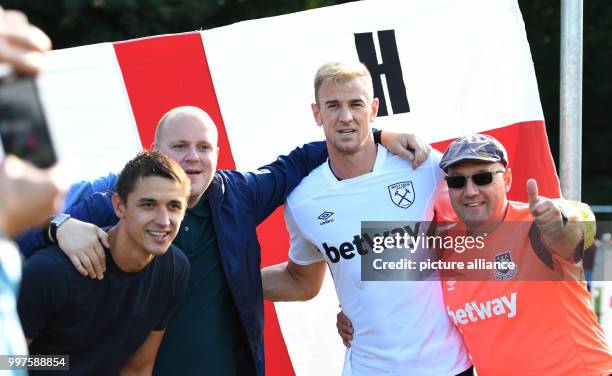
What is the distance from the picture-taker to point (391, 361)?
3.28 meters

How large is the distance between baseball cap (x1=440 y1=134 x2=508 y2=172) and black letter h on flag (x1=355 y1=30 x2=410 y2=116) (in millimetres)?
898

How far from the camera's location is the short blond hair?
3.38 m

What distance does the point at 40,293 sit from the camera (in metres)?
2.82

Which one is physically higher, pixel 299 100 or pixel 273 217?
pixel 299 100

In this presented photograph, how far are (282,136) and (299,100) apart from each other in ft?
0.62

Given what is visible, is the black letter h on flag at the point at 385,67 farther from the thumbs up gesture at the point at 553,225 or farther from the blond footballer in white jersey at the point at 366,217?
the thumbs up gesture at the point at 553,225

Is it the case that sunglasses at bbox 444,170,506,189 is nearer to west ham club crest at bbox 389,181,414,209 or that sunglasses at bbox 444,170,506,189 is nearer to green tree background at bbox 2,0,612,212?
west ham club crest at bbox 389,181,414,209

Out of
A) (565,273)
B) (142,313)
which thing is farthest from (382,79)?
(142,313)

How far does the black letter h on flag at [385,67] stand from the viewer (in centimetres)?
411

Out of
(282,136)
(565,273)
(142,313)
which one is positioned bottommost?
(565,273)

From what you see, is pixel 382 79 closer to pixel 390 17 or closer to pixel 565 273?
pixel 390 17

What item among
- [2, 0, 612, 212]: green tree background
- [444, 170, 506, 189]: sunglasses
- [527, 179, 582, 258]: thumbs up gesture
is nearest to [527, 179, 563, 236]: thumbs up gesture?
[527, 179, 582, 258]: thumbs up gesture

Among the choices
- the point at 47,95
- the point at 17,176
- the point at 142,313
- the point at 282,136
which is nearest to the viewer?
the point at 17,176

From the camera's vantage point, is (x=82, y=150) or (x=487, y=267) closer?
(x=487, y=267)
